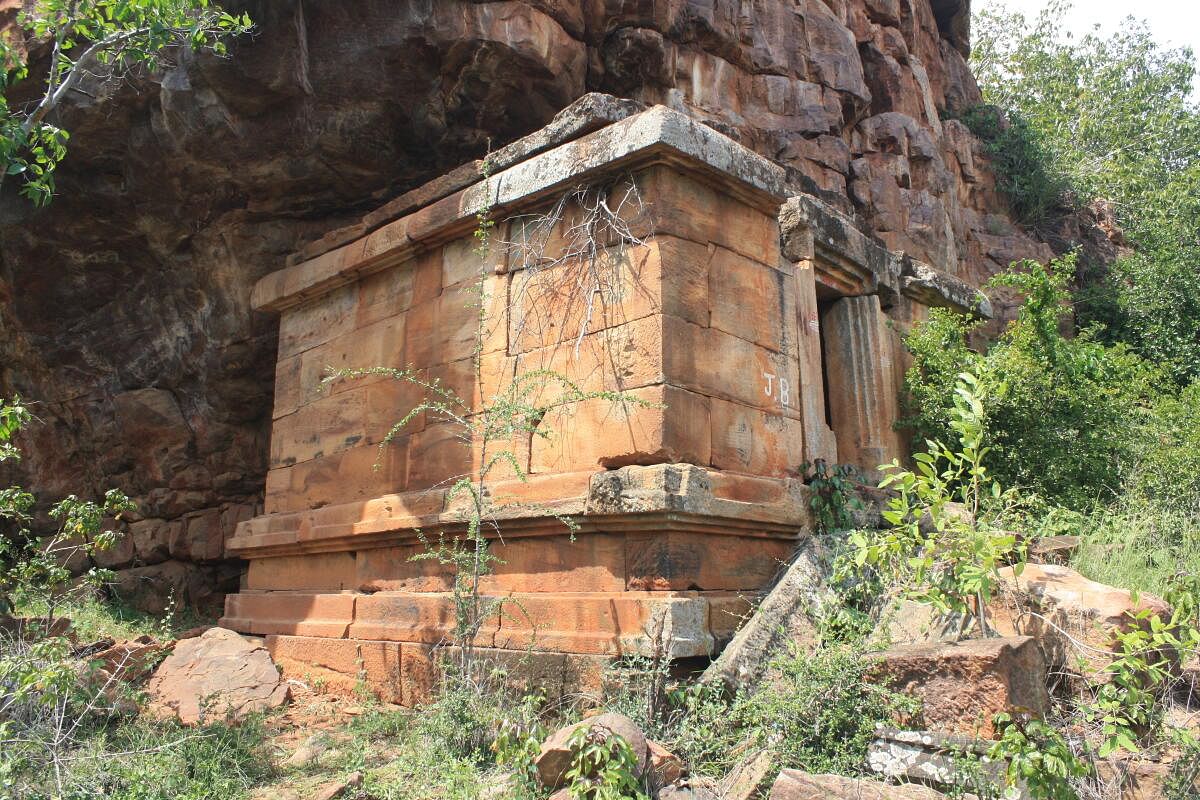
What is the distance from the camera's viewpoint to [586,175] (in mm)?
5207

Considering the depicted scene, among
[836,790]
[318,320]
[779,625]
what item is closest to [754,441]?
[779,625]

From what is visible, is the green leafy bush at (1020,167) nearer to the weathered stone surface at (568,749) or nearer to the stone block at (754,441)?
the stone block at (754,441)

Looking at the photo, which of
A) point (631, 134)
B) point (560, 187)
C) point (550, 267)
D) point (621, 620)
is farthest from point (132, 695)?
point (631, 134)

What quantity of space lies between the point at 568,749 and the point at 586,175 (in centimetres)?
320

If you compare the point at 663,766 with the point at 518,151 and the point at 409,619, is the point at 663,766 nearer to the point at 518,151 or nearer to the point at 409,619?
the point at 409,619

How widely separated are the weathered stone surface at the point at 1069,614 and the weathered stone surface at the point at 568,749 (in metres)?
1.65

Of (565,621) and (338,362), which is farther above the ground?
(338,362)

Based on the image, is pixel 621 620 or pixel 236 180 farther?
pixel 236 180

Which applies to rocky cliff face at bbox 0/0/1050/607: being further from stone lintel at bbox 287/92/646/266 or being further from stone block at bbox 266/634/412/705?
stone block at bbox 266/634/412/705

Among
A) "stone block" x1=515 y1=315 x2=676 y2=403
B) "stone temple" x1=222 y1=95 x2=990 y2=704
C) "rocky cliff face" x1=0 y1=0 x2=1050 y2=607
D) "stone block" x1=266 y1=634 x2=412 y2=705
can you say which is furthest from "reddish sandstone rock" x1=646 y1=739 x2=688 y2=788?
"rocky cliff face" x1=0 y1=0 x2=1050 y2=607

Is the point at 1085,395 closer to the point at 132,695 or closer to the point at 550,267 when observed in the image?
the point at 550,267

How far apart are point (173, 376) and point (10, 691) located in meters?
4.86

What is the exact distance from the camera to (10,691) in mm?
4023

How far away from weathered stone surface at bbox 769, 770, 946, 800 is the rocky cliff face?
4793 millimetres
